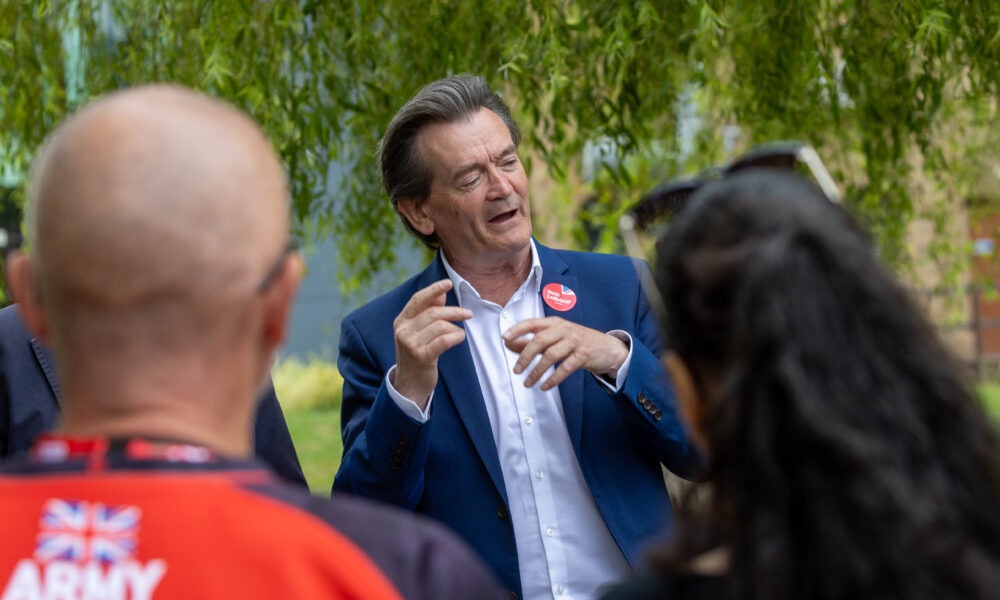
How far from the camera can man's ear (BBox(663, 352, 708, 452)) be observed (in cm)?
132

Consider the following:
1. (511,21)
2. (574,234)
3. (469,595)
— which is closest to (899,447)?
(469,595)

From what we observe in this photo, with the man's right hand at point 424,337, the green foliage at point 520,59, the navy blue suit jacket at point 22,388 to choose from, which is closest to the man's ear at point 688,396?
the man's right hand at point 424,337

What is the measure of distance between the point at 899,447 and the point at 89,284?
2.63 ft

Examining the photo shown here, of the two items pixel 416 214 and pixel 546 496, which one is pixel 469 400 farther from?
pixel 416 214

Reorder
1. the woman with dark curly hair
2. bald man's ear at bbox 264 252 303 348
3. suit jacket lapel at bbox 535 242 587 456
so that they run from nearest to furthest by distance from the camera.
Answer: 1. the woman with dark curly hair
2. bald man's ear at bbox 264 252 303 348
3. suit jacket lapel at bbox 535 242 587 456

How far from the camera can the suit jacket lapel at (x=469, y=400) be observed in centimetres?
266

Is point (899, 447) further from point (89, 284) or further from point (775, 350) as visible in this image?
point (89, 284)

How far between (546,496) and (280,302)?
147 cm

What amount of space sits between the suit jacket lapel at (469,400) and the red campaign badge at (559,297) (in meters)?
0.22

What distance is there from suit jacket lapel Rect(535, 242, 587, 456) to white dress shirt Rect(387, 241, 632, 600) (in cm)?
3

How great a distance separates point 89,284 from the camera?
1.17 m

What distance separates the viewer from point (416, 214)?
3066 mm

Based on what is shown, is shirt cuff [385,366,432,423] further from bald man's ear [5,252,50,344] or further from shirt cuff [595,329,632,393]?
bald man's ear [5,252,50,344]

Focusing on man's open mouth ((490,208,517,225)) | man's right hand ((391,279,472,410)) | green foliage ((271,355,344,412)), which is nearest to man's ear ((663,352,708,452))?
man's right hand ((391,279,472,410))
